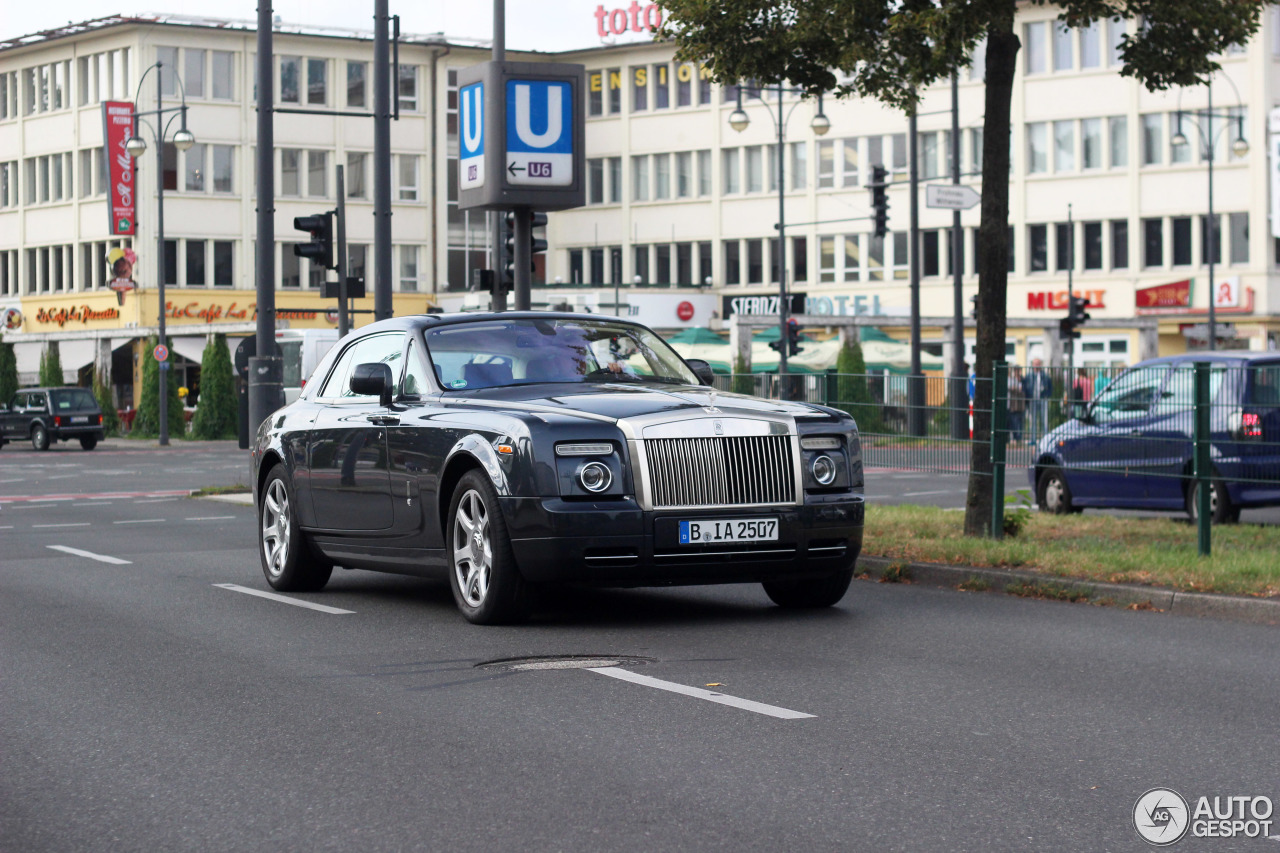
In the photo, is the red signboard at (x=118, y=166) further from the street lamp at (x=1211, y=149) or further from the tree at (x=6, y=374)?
the street lamp at (x=1211, y=149)

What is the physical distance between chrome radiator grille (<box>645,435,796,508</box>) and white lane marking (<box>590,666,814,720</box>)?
1420 mm

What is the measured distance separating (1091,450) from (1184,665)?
6.81 metres

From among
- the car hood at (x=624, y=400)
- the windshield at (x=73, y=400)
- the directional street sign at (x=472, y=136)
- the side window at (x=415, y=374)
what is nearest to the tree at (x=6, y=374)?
the windshield at (x=73, y=400)

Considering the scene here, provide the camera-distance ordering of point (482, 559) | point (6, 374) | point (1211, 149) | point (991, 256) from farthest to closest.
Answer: point (6, 374)
point (1211, 149)
point (991, 256)
point (482, 559)

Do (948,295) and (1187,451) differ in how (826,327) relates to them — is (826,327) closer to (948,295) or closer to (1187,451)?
(948,295)

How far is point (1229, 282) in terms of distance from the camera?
2552 inches

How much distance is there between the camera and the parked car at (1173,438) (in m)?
12.5

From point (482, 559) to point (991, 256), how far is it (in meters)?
5.91

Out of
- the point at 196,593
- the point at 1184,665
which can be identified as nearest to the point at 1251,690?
the point at 1184,665

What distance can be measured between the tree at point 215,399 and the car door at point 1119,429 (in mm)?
45149

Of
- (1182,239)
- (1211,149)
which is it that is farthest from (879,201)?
(1182,239)

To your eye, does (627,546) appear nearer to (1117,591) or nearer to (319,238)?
(1117,591)

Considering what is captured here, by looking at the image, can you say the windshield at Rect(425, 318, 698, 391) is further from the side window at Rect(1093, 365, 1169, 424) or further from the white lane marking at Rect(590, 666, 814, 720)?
the side window at Rect(1093, 365, 1169, 424)

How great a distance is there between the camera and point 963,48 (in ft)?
46.3
